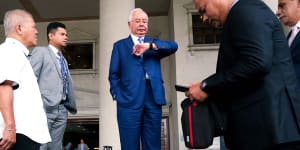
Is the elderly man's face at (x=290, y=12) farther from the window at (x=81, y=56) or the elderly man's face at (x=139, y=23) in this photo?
the window at (x=81, y=56)

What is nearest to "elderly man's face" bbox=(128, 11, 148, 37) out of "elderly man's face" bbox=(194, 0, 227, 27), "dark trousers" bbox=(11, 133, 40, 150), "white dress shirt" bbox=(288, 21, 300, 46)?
"white dress shirt" bbox=(288, 21, 300, 46)

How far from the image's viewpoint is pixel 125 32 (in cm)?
922

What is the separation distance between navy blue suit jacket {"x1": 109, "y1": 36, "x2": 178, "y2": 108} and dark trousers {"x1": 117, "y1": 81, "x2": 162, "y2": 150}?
Result: 0.22 feet

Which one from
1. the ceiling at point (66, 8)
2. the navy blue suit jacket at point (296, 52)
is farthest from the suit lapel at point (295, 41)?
the ceiling at point (66, 8)

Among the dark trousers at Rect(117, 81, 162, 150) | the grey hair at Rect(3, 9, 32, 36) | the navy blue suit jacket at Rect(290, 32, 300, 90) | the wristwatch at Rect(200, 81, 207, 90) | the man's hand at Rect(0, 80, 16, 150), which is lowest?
the dark trousers at Rect(117, 81, 162, 150)

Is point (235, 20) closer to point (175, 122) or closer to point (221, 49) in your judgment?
point (221, 49)

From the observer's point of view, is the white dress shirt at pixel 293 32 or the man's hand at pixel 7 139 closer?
the man's hand at pixel 7 139

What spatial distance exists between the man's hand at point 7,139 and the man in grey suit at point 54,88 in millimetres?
1316

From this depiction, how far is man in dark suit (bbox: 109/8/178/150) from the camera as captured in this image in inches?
170

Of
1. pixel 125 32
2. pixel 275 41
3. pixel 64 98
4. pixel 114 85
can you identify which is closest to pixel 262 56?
pixel 275 41

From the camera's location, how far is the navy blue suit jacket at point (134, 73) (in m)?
4.38

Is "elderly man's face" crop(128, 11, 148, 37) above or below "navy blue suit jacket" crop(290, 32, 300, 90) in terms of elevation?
above

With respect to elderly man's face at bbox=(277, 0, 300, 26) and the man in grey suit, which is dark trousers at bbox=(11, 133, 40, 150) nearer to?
the man in grey suit

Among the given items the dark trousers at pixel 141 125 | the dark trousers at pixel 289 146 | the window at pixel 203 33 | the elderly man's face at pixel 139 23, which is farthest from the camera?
the window at pixel 203 33
